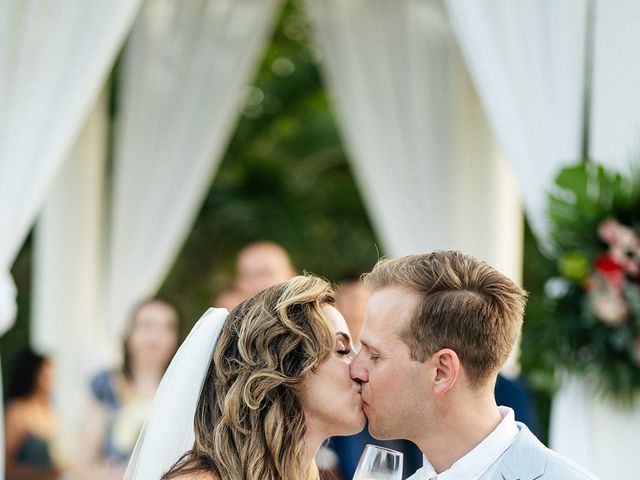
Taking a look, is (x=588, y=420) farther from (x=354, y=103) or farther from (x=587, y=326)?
(x=354, y=103)

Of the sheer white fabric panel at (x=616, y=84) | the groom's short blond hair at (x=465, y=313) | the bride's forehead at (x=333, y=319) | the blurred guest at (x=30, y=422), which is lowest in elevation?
the blurred guest at (x=30, y=422)

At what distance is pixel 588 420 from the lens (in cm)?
507

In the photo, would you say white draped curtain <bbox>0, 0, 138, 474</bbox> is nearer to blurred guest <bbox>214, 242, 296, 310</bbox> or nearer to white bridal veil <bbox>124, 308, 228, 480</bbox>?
blurred guest <bbox>214, 242, 296, 310</bbox>

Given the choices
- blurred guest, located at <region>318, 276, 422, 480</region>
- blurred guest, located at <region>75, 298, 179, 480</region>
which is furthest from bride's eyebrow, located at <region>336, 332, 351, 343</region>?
blurred guest, located at <region>75, 298, 179, 480</region>

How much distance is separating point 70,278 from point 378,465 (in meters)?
5.68

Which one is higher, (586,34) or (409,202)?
(586,34)

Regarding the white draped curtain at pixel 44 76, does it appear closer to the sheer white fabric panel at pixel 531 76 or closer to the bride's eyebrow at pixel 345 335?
the sheer white fabric panel at pixel 531 76

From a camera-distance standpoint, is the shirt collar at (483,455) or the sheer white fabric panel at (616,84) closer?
the shirt collar at (483,455)

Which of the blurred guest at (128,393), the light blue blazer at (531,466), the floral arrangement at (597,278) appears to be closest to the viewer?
the light blue blazer at (531,466)

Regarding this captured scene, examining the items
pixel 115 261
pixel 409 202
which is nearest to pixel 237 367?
pixel 409 202

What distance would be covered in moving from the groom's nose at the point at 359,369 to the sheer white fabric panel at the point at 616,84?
7.14 ft

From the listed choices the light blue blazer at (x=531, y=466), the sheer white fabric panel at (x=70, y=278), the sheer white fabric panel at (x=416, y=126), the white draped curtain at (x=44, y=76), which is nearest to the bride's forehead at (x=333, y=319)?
the light blue blazer at (x=531, y=466)

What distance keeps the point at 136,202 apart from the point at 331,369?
5.18m

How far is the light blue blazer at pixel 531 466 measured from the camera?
2912mm
